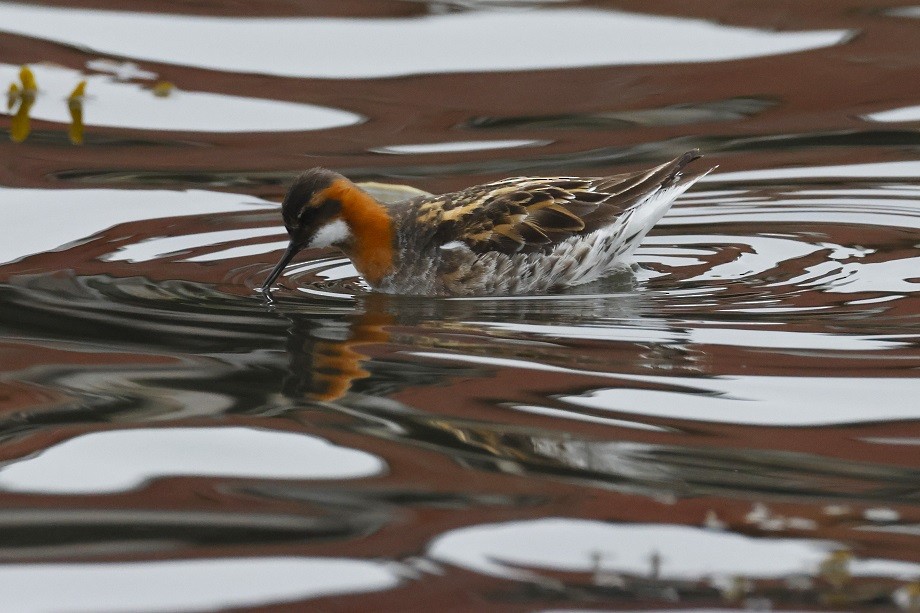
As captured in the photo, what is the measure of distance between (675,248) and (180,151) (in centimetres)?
382

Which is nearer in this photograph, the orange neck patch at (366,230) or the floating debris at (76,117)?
the orange neck patch at (366,230)

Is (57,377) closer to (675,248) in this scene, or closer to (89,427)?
(89,427)

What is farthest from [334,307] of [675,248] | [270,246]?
[675,248]

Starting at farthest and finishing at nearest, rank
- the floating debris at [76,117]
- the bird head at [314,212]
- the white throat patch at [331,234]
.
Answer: the floating debris at [76,117] → the white throat patch at [331,234] → the bird head at [314,212]

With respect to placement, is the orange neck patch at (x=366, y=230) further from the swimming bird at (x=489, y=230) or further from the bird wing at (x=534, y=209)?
the bird wing at (x=534, y=209)

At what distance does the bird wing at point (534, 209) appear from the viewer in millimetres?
8156

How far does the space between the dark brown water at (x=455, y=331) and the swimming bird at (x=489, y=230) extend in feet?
0.79

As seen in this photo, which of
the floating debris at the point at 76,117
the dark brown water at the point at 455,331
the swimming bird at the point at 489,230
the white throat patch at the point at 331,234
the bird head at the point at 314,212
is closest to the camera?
the dark brown water at the point at 455,331

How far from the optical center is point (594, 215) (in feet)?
27.3

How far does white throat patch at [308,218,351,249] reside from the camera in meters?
8.38

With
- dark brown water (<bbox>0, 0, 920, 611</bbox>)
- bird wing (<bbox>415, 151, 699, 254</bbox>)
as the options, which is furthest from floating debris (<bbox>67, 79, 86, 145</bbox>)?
bird wing (<bbox>415, 151, 699, 254</bbox>)

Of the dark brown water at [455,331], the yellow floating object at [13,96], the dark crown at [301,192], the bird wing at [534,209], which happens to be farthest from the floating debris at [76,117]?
the bird wing at [534,209]

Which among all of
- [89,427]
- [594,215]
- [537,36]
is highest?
[537,36]

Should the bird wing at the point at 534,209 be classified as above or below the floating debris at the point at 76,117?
below
